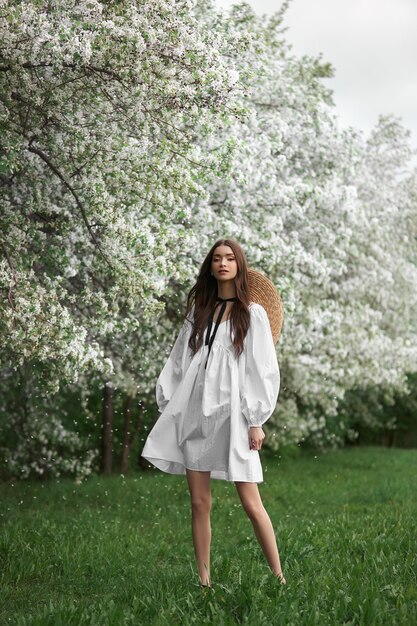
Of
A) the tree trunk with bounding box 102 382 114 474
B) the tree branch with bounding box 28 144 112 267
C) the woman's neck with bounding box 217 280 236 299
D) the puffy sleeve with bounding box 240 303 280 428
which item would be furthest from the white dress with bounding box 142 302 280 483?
the tree trunk with bounding box 102 382 114 474

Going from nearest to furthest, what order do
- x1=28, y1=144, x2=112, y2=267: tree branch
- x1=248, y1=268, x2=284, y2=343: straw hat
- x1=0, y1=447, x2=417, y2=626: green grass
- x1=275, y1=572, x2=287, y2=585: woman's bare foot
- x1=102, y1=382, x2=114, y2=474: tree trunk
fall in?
x1=0, y1=447, x2=417, y2=626: green grass
x1=275, y1=572, x2=287, y2=585: woman's bare foot
x1=248, y1=268, x2=284, y2=343: straw hat
x1=28, y1=144, x2=112, y2=267: tree branch
x1=102, y1=382, x2=114, y2=474: tree trunk

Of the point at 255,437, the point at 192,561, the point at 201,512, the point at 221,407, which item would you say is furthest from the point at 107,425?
the point at 255,437

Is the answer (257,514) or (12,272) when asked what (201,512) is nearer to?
(257,514)

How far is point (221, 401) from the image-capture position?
561 cm

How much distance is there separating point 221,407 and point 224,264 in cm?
100

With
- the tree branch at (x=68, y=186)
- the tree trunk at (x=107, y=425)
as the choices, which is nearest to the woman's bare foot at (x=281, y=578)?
the tree branch at (x=68, y=186)

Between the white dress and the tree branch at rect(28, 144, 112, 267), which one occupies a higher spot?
the tree branch at rect(28, 144, 112, 267)

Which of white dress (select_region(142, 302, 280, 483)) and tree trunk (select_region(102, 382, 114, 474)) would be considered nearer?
white dress (select_region(142, 302, 280, 483))

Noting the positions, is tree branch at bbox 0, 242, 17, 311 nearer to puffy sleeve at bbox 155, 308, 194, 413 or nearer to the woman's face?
puffy sleeve at bbox 155, 308, 194, 413

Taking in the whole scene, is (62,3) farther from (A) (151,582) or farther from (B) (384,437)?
(B) (384,437)

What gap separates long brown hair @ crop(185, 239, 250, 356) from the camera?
5758mm

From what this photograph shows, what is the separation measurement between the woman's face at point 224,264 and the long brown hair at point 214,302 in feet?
0.10

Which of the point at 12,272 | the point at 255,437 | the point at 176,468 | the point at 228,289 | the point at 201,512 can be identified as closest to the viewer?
the point at 255,437

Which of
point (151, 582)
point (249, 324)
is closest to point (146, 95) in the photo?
point (249, 324)
